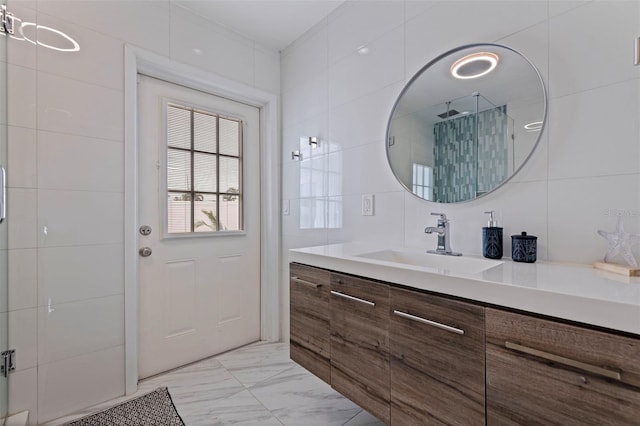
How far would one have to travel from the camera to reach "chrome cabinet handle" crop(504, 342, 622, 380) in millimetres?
596

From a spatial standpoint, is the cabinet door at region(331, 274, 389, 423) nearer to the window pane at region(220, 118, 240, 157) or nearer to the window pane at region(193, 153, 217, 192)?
the window pane at region(193, 153, 217, 192)

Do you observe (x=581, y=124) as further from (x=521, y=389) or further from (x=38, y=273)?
(x=38, y=273)

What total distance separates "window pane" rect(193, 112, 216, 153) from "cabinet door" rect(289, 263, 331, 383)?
1.26 m

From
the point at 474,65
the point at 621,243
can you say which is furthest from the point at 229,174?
the point at 621,243

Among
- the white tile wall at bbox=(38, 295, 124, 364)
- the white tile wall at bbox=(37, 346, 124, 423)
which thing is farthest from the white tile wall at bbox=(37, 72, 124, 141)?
the white tile wall at bbox=(37, 346, 124, 423)

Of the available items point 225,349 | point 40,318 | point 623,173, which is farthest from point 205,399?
point 623,173

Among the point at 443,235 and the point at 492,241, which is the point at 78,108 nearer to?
the point at 443,235

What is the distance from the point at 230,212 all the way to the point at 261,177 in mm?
398

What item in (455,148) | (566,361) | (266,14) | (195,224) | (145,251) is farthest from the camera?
(195,224)

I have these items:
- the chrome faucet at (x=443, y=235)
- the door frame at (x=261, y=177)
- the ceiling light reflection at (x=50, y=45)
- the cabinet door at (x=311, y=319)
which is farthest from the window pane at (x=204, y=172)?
the chrome faucet at (x=443, y=235)

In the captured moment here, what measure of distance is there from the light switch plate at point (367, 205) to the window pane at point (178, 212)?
1.25 metres

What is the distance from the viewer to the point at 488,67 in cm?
127

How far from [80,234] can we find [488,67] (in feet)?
7.18

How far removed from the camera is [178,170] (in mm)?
2064
